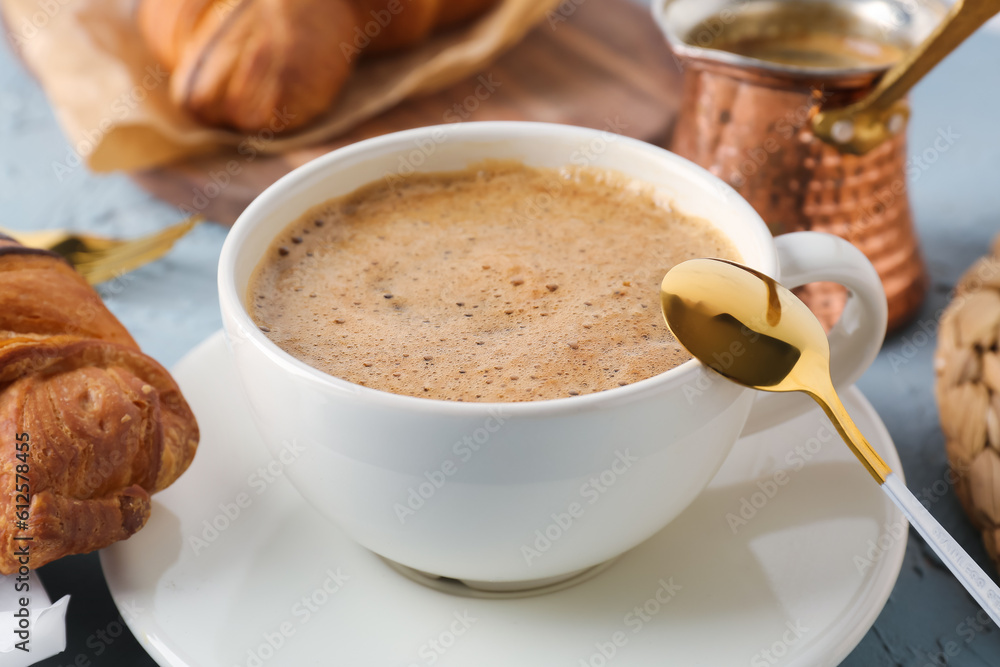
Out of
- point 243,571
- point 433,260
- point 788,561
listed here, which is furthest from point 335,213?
point 788,561

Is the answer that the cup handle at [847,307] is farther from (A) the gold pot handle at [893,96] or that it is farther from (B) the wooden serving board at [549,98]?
(B) the wooden serving board at [549,98]

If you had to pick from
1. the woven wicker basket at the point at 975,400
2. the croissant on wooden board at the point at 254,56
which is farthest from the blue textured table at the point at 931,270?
the croissant on wooden board at the point at 254,56

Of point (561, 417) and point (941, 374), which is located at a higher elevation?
point (561, 417)

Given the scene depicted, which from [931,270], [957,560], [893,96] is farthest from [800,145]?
[957,560]

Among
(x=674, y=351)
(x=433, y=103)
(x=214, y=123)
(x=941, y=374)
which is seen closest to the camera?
(x=674, y=351)

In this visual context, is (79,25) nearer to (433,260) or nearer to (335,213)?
(335,213)

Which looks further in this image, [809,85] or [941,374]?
[809,85]
